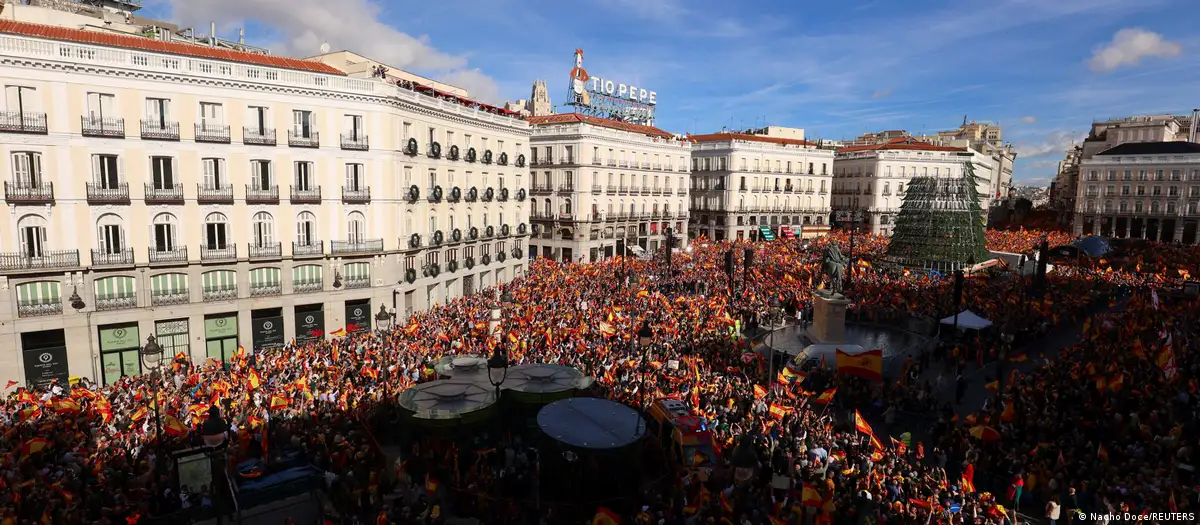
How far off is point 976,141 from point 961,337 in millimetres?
111652

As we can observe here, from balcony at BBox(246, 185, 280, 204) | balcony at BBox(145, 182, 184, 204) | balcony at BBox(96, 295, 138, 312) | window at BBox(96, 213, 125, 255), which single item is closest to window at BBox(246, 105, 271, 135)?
balcony at BBox(246, 185, 280, 204)

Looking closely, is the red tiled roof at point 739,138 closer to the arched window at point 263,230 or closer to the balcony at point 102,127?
the arched window at point 263,230

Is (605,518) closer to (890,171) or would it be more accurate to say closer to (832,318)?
(832,318)

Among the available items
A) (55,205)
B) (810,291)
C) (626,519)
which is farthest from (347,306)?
(810,291)

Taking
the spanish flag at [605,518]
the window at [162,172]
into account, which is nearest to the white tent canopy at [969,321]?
the spanish flag at [605,518]

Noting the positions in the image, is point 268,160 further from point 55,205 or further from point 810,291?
point 810,291

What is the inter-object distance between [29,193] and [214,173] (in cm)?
649

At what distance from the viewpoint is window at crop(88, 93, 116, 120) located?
26.7m

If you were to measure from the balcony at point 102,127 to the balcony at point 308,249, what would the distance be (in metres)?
8.27

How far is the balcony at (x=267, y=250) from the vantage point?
30.8 m

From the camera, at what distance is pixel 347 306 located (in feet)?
113

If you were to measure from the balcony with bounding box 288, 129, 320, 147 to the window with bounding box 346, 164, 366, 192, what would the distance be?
2.01m

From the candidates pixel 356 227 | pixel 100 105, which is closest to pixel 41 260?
pixel 100 105

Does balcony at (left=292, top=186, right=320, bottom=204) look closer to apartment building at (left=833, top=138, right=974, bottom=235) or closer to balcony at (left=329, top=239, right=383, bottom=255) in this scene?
balcony at (left=329, top=239, right=383, bottom=255)
